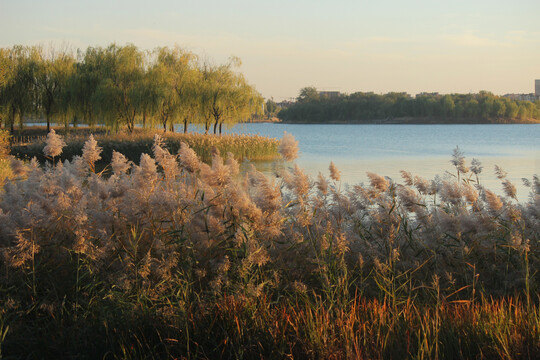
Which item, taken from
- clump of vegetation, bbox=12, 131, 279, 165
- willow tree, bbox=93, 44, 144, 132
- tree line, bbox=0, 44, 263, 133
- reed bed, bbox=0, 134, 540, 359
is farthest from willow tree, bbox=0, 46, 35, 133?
reed bed, bbox=0, 134, 540, 359

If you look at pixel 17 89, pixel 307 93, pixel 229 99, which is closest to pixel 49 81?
pixel 17 89

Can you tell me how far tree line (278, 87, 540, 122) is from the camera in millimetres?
108438

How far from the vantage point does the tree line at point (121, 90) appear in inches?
1416

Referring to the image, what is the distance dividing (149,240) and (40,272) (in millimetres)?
869

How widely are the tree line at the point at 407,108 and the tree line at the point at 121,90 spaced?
7950 cm

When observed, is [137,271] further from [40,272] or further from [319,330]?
[319,330]

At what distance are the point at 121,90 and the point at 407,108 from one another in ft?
298

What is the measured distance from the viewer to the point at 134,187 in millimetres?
4773

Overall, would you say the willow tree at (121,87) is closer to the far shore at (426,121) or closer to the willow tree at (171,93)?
the willow tree at (171,93)

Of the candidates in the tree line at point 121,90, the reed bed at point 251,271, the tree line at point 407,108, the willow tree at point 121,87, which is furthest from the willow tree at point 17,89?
the tree line at point 407,108

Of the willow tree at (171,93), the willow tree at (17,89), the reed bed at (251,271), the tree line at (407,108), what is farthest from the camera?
the tree line at (407,108)

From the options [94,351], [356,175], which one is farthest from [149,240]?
[356,175]

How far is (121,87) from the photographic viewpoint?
120 feet

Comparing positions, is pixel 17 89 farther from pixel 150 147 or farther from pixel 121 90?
pixel 150 147
